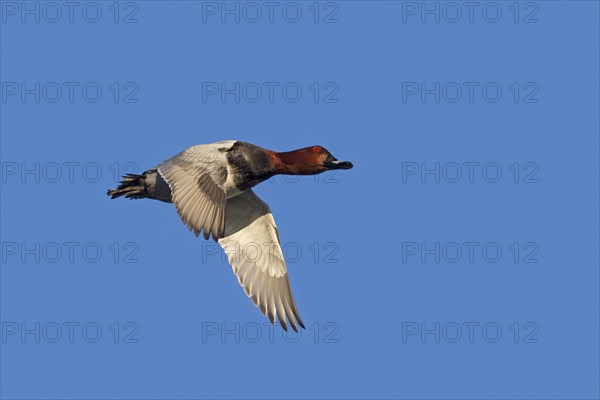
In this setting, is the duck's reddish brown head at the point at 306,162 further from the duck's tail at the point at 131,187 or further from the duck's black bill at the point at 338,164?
the duck's tail at the point at 131,187

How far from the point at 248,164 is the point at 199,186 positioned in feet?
4.31

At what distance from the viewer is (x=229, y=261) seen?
59.5 feet

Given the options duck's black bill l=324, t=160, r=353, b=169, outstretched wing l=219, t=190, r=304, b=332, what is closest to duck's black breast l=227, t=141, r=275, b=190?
duck's black bill l=324, t=160, r=353, b=169

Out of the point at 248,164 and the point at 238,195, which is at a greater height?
the point at 248,164

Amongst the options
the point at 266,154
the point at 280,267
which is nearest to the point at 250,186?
the point at 266,154

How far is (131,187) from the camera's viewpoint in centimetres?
1703

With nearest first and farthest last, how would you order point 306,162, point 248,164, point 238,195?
1. point 248,164
2. point 306,162
3. point 238,195

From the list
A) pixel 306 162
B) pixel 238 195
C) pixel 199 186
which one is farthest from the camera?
pixel 238 195

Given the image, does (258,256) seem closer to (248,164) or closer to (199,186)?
(248,164)

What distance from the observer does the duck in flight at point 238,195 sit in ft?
51.0

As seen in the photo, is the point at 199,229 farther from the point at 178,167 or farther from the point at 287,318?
the point at 287,318

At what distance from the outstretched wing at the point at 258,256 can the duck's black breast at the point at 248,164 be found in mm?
1230

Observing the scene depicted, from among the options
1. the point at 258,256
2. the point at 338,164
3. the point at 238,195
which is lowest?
Result: the point at 258,256

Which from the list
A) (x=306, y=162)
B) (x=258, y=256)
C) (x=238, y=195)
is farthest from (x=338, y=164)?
(x=258, y=256)
